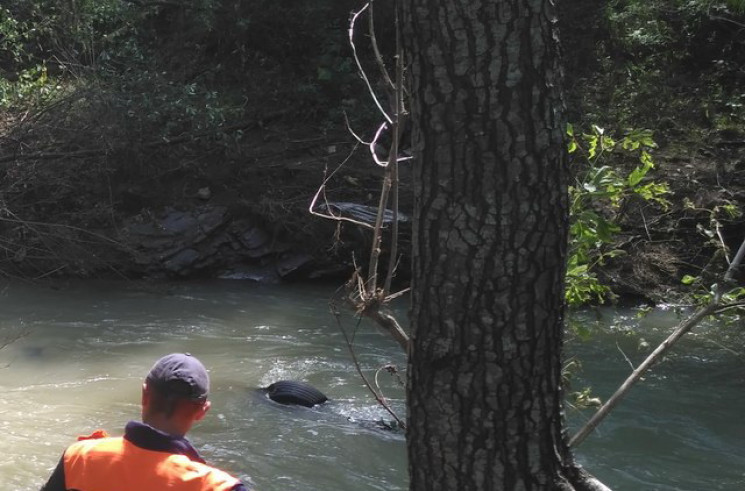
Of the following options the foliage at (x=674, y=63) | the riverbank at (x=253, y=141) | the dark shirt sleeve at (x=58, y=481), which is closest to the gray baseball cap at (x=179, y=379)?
the dark shirt sleeve at (x=58, y=481)

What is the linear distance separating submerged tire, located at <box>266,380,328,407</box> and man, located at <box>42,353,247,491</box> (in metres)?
5.38

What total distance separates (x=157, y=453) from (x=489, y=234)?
110 centimetres

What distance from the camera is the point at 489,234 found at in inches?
85.7

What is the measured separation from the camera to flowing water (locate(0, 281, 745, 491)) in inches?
262

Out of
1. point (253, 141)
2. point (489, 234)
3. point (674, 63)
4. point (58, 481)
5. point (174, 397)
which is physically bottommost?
point (58, 481)

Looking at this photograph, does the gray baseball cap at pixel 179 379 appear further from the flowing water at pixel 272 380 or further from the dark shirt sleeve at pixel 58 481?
the flowing water at pixel 272 380

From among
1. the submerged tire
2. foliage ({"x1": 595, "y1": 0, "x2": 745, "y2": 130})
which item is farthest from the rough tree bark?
foliage ({"x1": 595, "y1": 0, "x2": 745, "y2": 130})

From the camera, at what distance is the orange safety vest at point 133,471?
2324mm

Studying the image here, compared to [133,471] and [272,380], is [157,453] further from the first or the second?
[272,380]

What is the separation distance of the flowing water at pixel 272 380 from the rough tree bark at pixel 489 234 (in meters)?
3.65

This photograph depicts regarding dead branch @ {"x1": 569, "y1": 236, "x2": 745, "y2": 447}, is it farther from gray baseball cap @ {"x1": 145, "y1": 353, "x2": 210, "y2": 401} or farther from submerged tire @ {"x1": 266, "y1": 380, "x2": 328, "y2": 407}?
submerged tire @ {"x1": 266, "y1": 380, "x2": 328, "y2": 407}

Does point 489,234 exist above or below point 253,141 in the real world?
below

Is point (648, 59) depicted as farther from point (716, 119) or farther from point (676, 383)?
point (676, 383)

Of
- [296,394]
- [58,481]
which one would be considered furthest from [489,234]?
[296,394]
